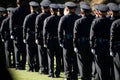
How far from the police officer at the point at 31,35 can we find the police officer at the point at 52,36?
94cm

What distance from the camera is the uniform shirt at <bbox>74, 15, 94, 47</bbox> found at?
815cm

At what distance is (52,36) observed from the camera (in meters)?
9.91

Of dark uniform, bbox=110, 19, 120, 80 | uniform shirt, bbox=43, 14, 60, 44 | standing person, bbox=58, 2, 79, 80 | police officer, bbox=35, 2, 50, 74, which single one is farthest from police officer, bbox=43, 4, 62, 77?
dark uniform, bbox=110, 19, 120, 80

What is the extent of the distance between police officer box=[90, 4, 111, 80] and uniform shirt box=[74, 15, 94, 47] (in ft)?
1.44

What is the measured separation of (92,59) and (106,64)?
0.92 m

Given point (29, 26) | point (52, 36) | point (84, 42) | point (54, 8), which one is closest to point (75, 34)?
point (84, 42)

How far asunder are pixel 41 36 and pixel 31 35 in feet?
1.70

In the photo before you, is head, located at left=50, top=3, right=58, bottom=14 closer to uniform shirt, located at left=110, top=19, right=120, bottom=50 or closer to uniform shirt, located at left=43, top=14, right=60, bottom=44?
uniform shirt, located at left=43, top=14, right=60, bottom=44

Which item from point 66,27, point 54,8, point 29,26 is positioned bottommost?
point 29,26

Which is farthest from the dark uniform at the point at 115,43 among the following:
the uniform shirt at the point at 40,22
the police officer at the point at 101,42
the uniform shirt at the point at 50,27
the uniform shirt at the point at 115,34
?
the uniform shirt at the point at 40,22

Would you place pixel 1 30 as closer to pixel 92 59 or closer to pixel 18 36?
pixel 18 36

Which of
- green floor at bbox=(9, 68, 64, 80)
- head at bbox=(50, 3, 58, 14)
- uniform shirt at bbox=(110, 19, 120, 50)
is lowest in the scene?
green floor at bbox=(9, 68, 64, 80)

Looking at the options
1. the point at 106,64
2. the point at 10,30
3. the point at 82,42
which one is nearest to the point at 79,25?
the point at 82,42

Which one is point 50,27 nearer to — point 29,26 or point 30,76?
point 29,26
